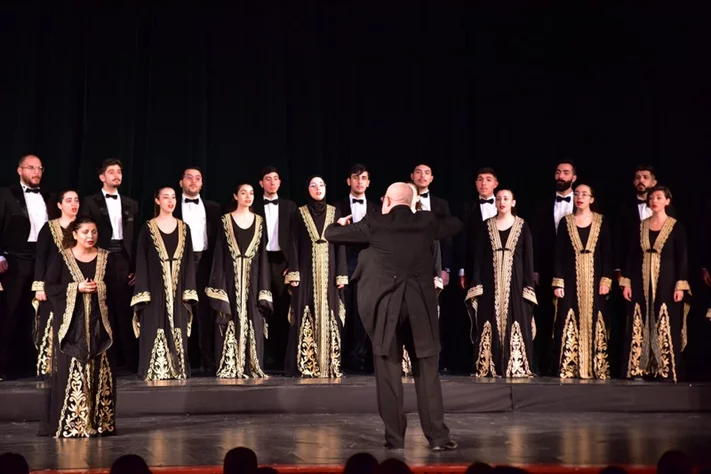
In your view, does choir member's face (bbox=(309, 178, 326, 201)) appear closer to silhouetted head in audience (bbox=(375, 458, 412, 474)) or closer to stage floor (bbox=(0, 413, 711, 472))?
stage floor (bbox=(0, 413, 711, 472))

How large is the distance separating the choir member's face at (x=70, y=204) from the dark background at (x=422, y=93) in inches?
56.6

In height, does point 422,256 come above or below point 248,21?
below

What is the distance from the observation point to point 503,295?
26.5ft

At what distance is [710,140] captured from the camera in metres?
9.52

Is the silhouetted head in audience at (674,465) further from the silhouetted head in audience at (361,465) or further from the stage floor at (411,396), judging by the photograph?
the stage floor at (411,396)

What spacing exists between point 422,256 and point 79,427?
2.28m

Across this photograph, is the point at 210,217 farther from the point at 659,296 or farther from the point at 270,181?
the point at 659,296

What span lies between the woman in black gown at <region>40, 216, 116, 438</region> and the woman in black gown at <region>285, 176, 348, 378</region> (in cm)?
202

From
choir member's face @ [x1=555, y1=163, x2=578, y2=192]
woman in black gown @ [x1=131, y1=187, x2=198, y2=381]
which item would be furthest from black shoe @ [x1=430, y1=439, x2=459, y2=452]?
choir member's face @ [x1=555, y1=163, x2=578, y2=192]

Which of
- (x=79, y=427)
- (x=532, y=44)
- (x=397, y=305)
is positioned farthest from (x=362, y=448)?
(x=532, y=44)

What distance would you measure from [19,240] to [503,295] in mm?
3652

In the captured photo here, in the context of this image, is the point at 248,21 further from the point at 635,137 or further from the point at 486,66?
the point at 635,137

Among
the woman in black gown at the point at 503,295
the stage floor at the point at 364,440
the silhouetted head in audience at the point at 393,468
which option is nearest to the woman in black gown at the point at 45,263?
the stage floor at the point at 364,440

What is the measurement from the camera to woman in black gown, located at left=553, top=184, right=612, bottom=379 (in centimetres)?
796
